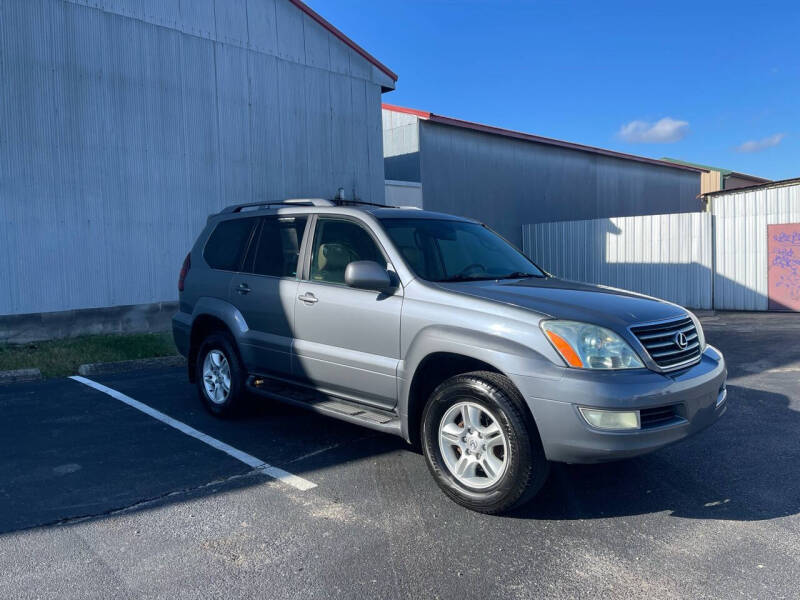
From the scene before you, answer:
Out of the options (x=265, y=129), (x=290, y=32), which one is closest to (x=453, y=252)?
(x=265, y=129)

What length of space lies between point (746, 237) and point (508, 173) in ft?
24.5

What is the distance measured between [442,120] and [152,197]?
902cm

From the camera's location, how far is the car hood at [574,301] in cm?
395

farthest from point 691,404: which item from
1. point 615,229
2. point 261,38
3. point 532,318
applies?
point 615,229

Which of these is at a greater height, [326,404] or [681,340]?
[681,340]

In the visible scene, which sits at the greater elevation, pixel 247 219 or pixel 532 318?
pixel 247 219

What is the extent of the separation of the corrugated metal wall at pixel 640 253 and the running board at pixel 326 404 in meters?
13.4

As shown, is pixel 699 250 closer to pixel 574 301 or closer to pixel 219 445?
pixel 574 301

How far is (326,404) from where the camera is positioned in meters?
5.06

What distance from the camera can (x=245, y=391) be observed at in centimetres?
595

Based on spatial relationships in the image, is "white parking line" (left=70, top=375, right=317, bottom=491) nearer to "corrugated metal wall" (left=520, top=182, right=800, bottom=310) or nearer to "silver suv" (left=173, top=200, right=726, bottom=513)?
"silver suv" (left=173, top=200, right=726, bottom=513)

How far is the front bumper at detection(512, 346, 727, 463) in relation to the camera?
365 cm

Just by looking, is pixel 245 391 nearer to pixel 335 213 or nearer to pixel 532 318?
pixel 335 213

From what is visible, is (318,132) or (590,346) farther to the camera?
(318,132)
